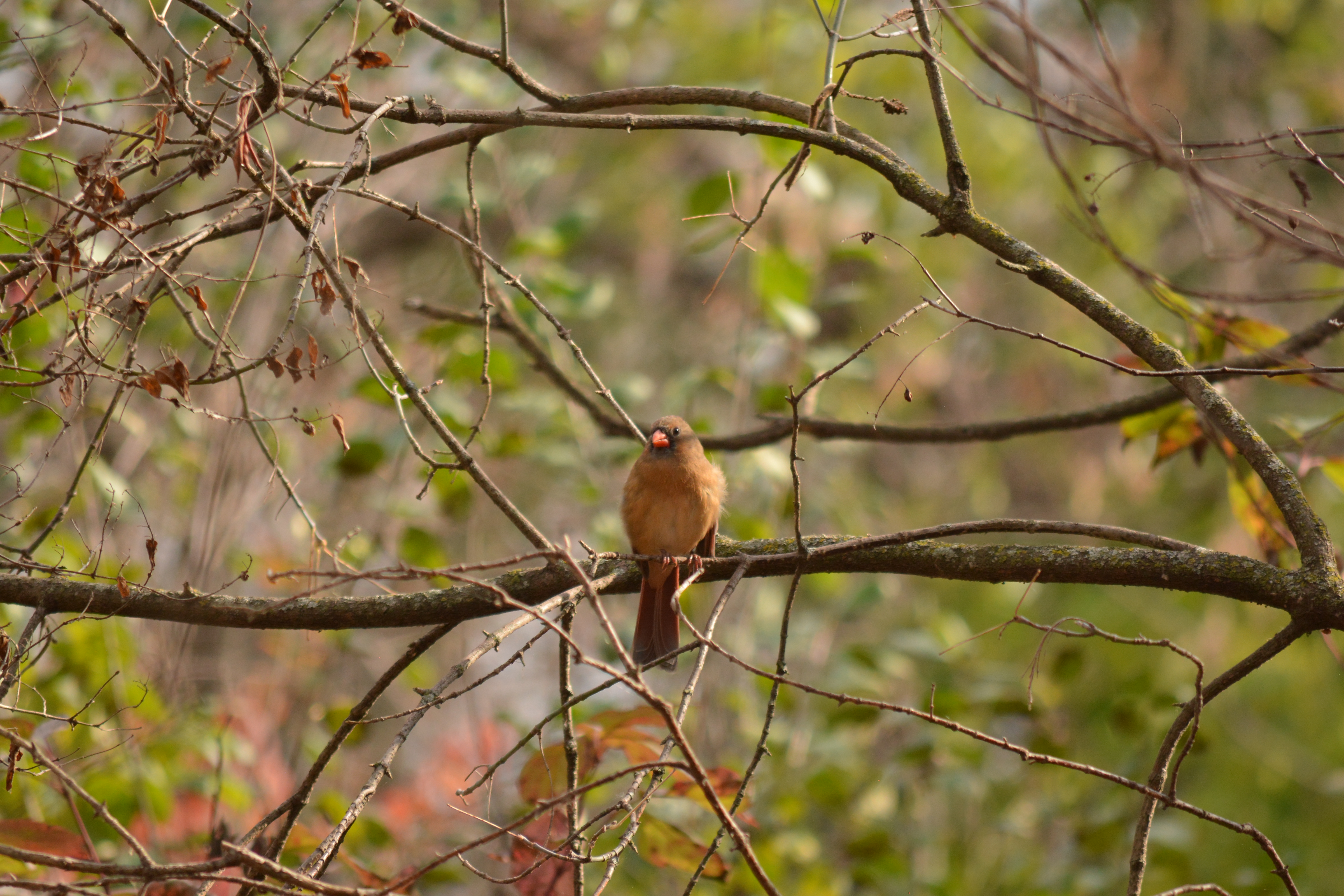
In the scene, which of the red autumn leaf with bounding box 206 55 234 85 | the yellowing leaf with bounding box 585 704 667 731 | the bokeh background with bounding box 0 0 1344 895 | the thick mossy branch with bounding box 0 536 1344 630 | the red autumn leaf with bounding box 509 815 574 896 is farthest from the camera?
the bokeh background with bounding box 0 0 1344 895

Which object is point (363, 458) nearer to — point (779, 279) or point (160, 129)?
point (779, 279)

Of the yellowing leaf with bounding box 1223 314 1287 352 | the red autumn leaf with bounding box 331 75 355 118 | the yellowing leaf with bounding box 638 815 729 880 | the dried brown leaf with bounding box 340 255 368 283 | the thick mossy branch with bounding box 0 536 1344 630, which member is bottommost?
the yellowing leaf with bounding box 638 815 729 880

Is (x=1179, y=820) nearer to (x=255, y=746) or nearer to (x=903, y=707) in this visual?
(x=903, y=707)

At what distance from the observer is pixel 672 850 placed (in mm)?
3334

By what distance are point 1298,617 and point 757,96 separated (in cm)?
176

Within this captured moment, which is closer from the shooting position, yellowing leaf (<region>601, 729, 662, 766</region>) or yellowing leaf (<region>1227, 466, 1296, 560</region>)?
yellowing leaf (<region>601, 729, 662, 766</region>)

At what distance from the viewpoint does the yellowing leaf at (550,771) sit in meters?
3.13

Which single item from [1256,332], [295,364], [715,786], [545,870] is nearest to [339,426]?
[295,364]

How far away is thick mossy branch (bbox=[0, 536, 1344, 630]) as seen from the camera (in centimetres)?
248

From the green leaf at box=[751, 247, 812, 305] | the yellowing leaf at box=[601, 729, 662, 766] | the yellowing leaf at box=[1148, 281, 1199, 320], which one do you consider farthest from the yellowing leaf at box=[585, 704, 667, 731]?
the green leaf at box=[751, 247, 812, 305]

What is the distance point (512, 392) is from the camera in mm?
5547

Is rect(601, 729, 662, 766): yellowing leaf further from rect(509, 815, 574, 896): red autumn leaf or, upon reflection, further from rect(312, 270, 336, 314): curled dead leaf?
rect(312, 270, 336, 314): curled dead leaf

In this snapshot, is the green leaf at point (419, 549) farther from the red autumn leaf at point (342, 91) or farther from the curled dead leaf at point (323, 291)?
the red autumn leaf at point (342, 91)

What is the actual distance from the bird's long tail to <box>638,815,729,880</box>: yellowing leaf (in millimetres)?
1073
